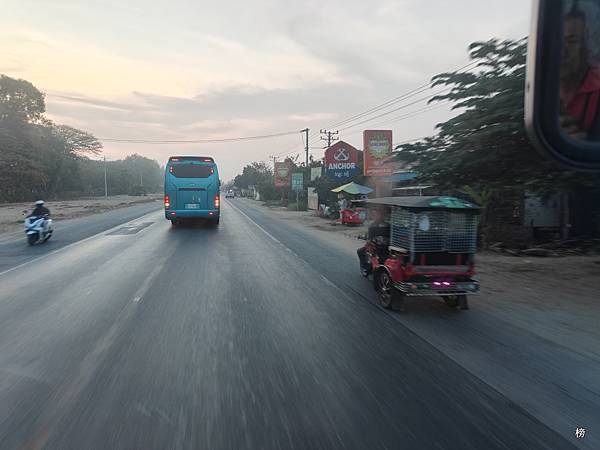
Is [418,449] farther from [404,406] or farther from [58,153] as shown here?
[58,153]

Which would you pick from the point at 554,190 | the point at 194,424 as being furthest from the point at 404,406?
the point at 554,190

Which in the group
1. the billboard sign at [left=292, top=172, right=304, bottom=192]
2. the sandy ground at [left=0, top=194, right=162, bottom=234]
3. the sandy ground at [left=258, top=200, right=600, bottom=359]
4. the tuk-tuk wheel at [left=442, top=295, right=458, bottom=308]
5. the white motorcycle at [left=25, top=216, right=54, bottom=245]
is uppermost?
the billboard sign at [left=292, top=172, right=304, bottom=192]

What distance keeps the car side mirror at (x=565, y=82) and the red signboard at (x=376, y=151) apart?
23.3 meters

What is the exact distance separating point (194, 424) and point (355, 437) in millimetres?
1213

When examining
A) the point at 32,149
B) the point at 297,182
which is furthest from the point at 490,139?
the point at 32,149

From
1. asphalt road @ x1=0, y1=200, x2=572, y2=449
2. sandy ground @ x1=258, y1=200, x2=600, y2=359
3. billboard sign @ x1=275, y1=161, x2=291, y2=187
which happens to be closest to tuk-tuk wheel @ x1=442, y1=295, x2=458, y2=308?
sandy ground @ x1=258, y1=200, x2=600, y2=359

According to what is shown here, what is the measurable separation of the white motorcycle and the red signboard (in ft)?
51.5

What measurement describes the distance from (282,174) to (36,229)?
41183 millimetres

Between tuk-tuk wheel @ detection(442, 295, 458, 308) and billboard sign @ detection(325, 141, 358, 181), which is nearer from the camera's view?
tuk-tuk wheel @ detection(442, 295, 458, 308)

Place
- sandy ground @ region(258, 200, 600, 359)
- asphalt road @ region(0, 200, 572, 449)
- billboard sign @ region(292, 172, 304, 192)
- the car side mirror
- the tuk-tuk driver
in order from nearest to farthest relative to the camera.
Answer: the car side mirror < asphalt road @ region(0, 200, 572, 449) < sandy ground @ region(258, 200, 600, 359) < the tuk-tuk driver < billboard sign @ region(292, 172, 304, 192)

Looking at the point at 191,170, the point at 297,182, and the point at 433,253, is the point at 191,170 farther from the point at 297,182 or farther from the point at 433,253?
the point at 297,182

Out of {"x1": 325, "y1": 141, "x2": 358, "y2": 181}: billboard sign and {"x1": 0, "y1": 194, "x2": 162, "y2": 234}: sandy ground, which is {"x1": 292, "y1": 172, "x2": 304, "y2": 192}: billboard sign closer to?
{"x1": 325, "y1": 141, "x2": 358, "y2": 181}: billboard sign

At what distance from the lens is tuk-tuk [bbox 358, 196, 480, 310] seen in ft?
22.8

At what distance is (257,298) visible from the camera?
7.69 m
